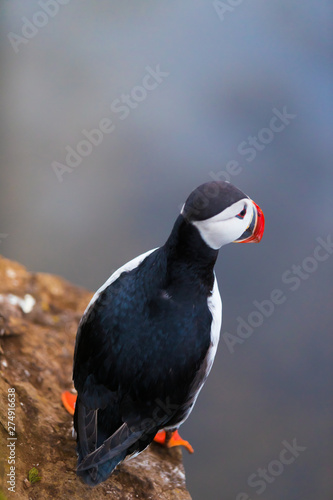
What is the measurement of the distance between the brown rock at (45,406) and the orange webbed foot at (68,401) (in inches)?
0.7

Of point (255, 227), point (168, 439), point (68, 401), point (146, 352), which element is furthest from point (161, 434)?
point (255, 227)

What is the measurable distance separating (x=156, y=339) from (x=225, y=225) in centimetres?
25

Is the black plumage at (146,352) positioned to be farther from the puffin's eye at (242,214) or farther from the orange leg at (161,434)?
the orange leg at (161,434)

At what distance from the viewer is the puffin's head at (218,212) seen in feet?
2.71

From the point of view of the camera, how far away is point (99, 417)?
0.89 m

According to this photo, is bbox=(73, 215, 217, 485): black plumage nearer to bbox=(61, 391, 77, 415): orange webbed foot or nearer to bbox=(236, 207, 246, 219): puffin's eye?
bbox=(236, 207, 246, 219): puffin's eye

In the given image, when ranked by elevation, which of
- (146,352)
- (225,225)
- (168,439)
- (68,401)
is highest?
(225,225)

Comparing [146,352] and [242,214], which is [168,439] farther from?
[242,214]

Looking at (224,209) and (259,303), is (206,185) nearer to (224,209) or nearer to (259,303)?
(224,209)

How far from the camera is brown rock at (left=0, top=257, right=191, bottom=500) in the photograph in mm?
895

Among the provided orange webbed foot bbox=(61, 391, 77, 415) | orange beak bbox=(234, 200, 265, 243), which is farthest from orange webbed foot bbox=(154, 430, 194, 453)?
orange beak bbox=(234, 200, 265, 243)

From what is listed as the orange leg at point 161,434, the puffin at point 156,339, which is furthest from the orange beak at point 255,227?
the orange leg at point 161,434

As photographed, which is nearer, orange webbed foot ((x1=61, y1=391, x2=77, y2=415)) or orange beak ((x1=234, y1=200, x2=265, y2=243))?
orange beak ((x1=234, y1=200, x2=265, y2=243))

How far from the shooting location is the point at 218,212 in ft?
2.71
